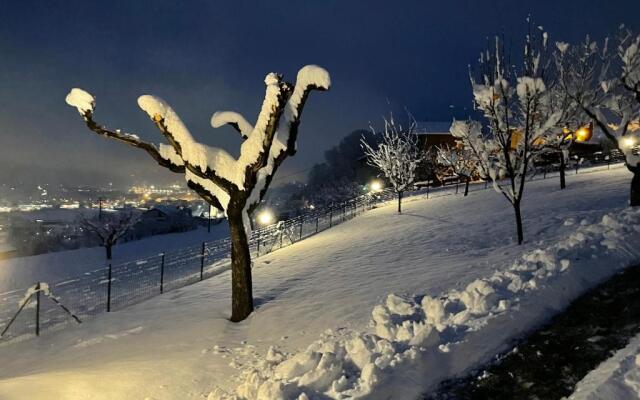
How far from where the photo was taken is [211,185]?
9.20 metres

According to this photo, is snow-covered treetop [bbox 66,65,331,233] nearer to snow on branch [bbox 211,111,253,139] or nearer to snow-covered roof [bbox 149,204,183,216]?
snow on branch [bbox 211,111,253,139]

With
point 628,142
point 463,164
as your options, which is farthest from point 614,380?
point 463,164

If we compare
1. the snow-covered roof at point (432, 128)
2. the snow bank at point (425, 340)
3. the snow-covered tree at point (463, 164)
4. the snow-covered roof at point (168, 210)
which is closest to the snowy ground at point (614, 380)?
the snow bank at point (425, 340)

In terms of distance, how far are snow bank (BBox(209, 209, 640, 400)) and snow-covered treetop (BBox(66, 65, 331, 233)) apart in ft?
13.1

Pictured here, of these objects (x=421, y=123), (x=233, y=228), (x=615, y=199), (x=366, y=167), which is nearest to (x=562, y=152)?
(x=615, y=199)

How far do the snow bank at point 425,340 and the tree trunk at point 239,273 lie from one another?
2959mm

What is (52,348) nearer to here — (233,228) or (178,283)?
(233,228)

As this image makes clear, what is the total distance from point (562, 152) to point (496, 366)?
2190 cm

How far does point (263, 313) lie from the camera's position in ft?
29.2

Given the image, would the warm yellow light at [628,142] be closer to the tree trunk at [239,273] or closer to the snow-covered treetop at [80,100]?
the tree trunk at [239,273]

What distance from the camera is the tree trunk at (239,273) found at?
29.6ft

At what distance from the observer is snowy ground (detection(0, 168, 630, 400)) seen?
5.84 meters

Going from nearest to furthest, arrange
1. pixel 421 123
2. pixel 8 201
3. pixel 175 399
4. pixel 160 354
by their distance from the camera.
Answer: pixel 175 399 < pixel 160 354 < pixel 421 123 < pixel 8 201

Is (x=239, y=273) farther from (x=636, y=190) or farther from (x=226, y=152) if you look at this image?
(x=636, y=190)
